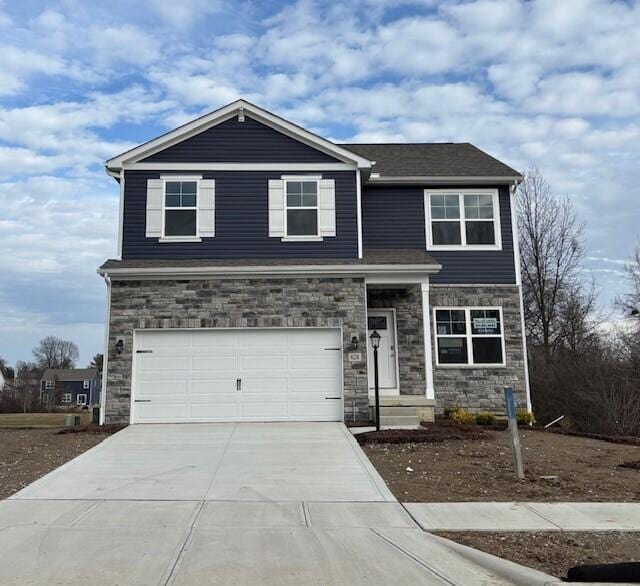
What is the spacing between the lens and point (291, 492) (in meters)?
7.50

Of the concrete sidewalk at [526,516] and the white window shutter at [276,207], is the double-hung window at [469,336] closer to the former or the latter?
the white window shutter at [276,207]

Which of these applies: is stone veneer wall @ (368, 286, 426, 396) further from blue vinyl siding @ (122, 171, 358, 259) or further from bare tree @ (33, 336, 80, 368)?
bare tree @ (33, 336, 80, 368)

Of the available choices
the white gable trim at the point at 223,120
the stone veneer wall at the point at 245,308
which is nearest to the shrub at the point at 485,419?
the stone veneer wall at the point at 245,308

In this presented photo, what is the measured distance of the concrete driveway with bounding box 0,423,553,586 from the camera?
15.4 feet

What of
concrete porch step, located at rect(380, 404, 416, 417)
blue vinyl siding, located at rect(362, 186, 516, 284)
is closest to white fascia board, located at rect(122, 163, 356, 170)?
blue vinyl siding, located at rect(362, 186, 516, 284)

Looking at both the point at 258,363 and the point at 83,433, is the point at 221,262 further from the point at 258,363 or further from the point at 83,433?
the point at 83,433

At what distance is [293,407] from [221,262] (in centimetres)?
364

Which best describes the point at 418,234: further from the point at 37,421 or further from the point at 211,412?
the point at 37,421

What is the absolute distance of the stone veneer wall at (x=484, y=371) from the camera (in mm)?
14914

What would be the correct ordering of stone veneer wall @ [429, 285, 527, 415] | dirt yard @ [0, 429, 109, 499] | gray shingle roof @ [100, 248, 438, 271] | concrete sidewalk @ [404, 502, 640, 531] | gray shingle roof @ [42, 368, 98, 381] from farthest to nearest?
gray shingle roof @ [42, 368, 98, 381], stone veneer wall @ [429, 285, 527, 415], gray shingle roof @ [100, 248, 438, 271], dirt yard @ [0, 429, 109, 499], concrete sidewalk @ [404, 502, 640, 531]

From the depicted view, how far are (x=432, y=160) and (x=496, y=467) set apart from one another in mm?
9998

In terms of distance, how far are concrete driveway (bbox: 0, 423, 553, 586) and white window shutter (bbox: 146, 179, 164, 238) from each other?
5.71 metres

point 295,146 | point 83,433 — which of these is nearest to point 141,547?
point 83,433

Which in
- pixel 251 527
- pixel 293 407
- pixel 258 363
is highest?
pixel 258 363
